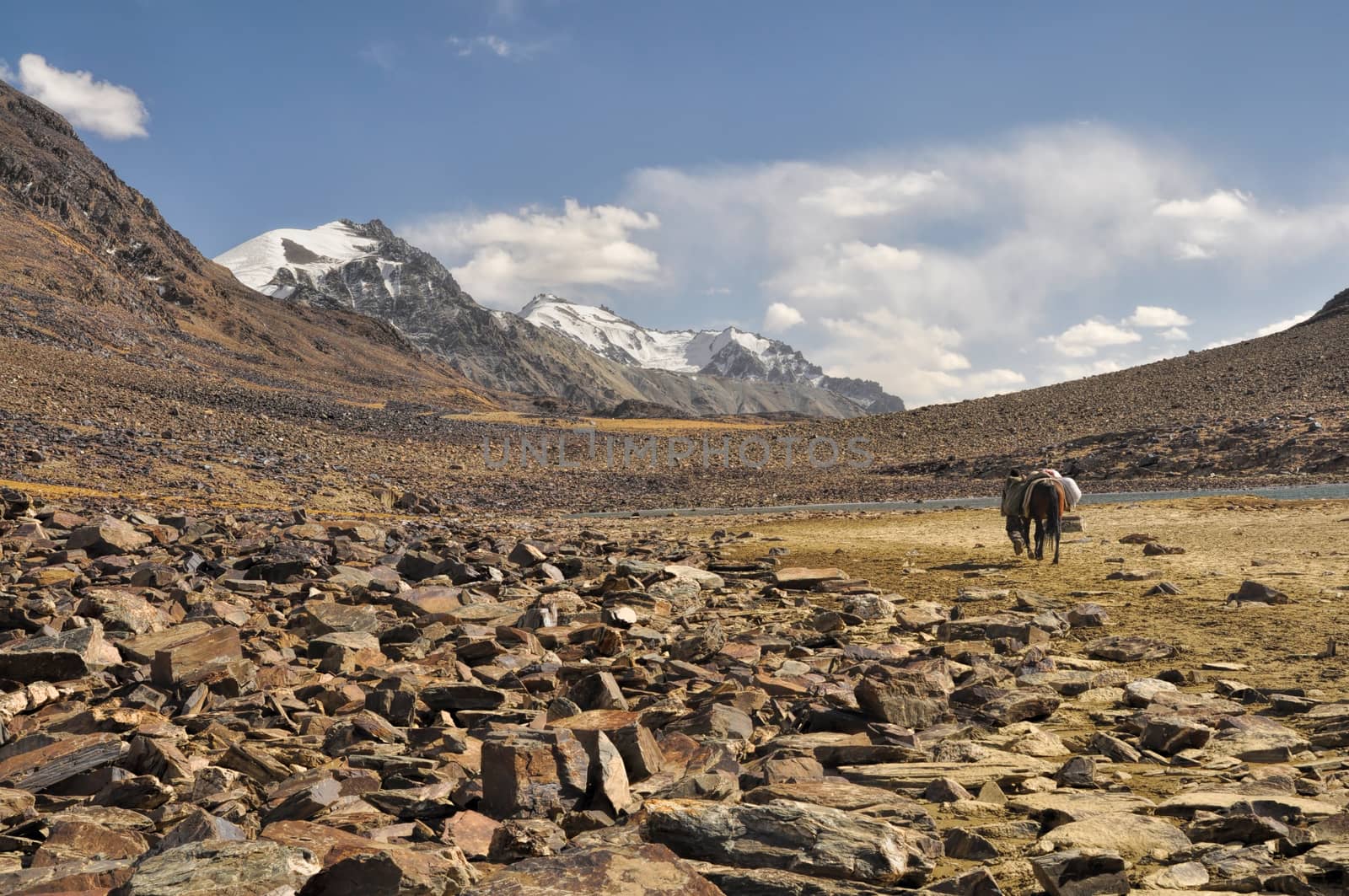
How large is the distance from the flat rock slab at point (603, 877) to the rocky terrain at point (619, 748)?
1cm

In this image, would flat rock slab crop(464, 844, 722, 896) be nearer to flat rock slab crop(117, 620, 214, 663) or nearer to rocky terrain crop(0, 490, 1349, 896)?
rocky terrain crop(0, 490, 1349, 896)

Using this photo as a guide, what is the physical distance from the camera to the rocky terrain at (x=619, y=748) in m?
3.69

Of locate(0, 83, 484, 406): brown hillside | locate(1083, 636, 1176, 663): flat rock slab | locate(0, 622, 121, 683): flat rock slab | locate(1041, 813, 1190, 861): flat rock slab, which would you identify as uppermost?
locate(0, 83, 484, 406): brown hillside

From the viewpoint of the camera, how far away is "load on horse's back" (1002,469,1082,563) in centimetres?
1598

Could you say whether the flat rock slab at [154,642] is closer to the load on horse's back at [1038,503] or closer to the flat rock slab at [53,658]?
the flat rock slab at [53,658]

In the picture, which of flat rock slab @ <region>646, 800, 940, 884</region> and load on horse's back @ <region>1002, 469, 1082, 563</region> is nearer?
flat rock slab @ <region>646, 800, 940, 884</region>

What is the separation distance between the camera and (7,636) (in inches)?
305

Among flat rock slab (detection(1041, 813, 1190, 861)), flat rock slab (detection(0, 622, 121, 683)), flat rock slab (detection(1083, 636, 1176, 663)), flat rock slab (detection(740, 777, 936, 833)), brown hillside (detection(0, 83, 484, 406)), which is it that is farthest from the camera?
brown hillside (detection(0, 83, 484, 406))

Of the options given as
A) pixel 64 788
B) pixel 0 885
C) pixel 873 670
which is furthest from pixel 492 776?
pixel 873 670

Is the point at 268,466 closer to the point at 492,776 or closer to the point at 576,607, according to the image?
the point at 576,607

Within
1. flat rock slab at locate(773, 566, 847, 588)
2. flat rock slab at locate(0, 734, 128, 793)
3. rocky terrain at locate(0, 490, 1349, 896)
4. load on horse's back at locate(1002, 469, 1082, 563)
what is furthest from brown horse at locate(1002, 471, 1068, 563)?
flat rock slab at locate(0, 734, 128, 793)

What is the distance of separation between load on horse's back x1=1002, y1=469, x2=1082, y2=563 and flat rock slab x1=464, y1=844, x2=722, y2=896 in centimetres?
1405

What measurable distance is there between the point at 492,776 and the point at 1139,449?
4865cm

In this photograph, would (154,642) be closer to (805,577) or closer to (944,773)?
(944,773)
